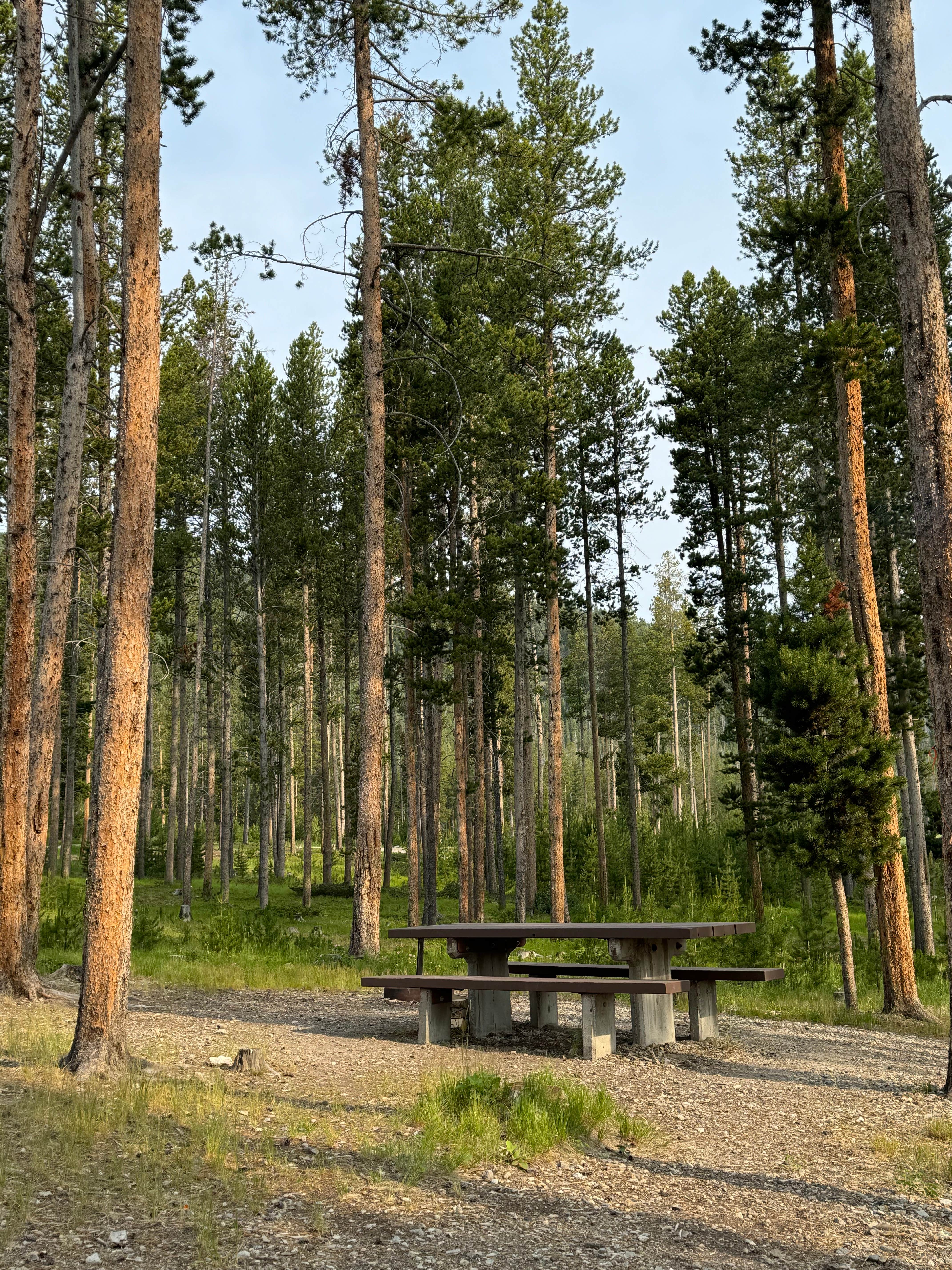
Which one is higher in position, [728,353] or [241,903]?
[728,353]

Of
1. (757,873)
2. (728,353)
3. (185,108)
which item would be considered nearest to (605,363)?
(728,353)

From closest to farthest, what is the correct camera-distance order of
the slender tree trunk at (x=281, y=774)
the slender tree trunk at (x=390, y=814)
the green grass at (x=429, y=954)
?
the green grass at (x=429, y=954)
the slender tree trunk at (x=390, y=814)
the slender tree trunk at (x=281, y=774)

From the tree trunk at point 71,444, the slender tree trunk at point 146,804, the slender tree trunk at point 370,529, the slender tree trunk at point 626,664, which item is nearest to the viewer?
the tree trunk at point 71,444

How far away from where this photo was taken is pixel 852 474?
11258 mm

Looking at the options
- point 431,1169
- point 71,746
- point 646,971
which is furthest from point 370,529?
point 71,746

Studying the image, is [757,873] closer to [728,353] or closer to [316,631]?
[728,353]

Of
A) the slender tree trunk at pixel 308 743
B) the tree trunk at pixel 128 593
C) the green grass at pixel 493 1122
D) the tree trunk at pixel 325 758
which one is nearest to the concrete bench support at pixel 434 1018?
the green grass at pixel 493 1122

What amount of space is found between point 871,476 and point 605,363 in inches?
260

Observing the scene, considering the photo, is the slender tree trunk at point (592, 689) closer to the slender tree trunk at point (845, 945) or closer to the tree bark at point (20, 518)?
the slender tree trunk at point (845, 945)

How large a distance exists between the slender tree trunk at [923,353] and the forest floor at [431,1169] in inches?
72.5

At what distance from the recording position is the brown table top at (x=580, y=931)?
22.4 feet

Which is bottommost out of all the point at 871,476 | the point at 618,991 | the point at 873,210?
the point at 618,991

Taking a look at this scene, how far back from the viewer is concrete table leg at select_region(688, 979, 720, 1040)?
8.30 metres

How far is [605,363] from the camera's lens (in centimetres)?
2294
